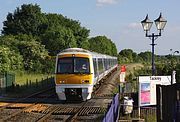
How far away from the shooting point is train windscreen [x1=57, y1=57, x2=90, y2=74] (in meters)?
24.8

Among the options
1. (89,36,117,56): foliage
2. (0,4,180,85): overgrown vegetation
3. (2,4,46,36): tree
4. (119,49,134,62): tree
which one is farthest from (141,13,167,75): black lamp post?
(119,49,134,62): tree

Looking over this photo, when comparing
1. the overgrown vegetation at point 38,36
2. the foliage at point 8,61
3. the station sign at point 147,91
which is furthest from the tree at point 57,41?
the station sign at point 147,91

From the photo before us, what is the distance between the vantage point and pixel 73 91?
24.5 m

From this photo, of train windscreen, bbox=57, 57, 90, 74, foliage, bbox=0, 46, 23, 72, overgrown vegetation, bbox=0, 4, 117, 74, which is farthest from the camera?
overgrown vegetation, bbox=0, 4, 117, 74

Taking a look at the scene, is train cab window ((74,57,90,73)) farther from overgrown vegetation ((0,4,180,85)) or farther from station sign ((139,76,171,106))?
overgrown vegetation ((0,4,180,85))

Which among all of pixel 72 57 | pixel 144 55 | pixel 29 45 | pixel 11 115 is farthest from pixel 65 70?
pixel 144 55

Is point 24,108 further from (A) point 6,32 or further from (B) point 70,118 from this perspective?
(A) point 6,32

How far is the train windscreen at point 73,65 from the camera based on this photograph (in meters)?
24.8

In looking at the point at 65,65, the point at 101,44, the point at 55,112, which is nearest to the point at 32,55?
the point at 65,65

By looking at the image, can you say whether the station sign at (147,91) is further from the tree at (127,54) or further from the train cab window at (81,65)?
the tree at (127,54)

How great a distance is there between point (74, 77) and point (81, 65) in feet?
3.21

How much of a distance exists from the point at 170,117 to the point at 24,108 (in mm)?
9336

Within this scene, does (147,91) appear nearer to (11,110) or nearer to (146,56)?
(11,110)

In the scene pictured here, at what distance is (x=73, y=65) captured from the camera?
82.0 ft
